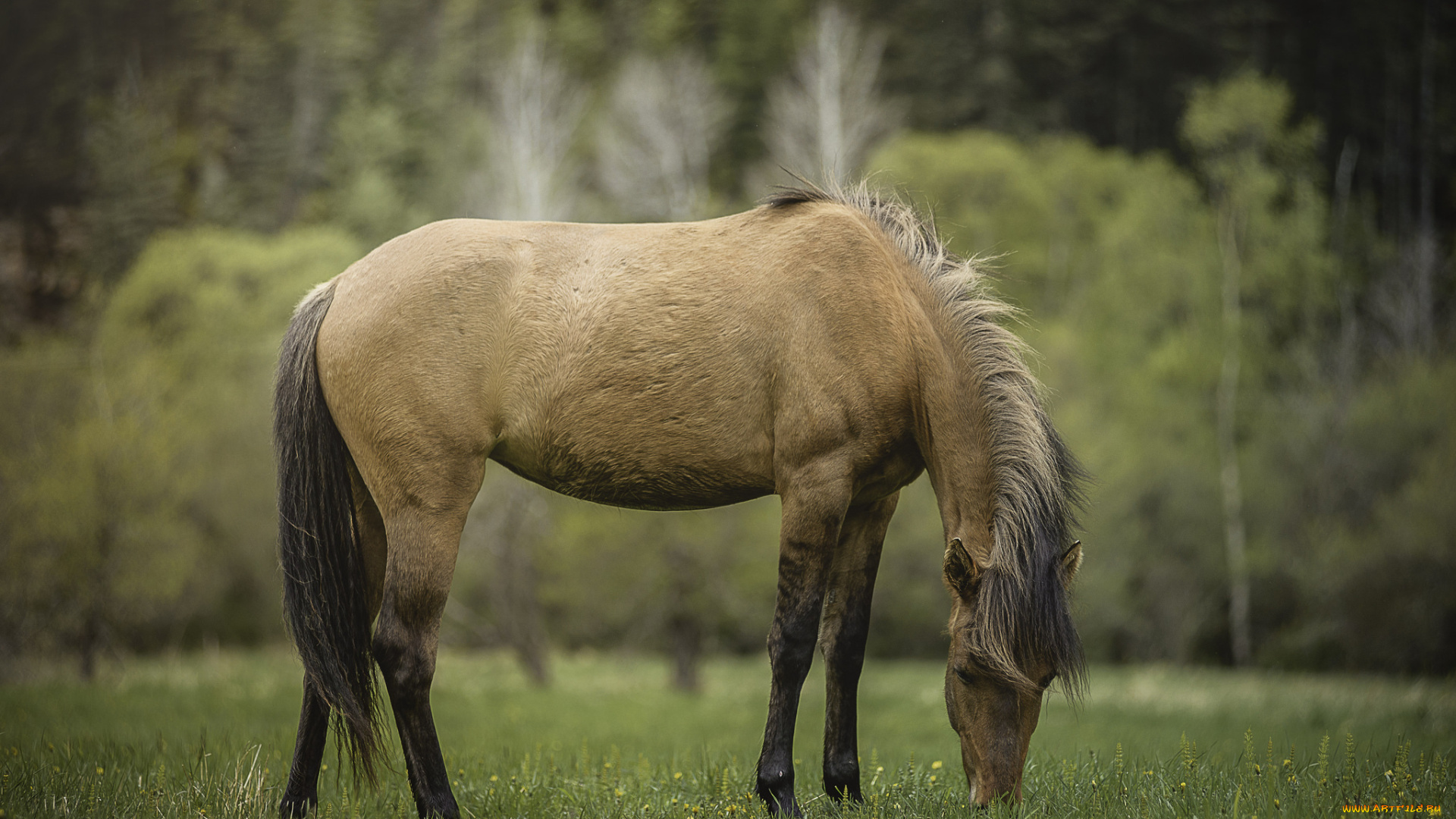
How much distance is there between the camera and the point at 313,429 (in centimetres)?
416

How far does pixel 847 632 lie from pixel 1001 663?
76 cm

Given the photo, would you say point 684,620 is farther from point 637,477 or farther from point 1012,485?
point 1012,485

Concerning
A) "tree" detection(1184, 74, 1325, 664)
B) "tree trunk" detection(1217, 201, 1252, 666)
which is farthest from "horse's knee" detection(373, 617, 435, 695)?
"tree" detection(1184, 74, 1325, 664)

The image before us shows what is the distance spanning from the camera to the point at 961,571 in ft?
12.4

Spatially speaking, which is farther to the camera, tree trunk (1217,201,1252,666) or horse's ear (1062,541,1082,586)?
tree trunk (1217,201,1252,666)

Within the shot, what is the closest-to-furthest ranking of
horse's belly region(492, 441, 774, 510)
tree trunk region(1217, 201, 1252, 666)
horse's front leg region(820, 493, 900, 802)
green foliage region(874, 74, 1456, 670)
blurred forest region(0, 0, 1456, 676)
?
horse's belly region(492, 441, 774, 510) < horse's front leg region(820, 493, 900, 802) < blurred forest region(0, 0, 1456, 676) < green foliage region(874, 74, 1456, 670) < tree trunk region(1217, 201, 1252, 666)

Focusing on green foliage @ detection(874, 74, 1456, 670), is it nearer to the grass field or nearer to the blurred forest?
the blurred forest

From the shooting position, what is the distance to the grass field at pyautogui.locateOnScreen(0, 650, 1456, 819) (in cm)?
388

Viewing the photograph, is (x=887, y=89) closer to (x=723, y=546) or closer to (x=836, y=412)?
(x=723, y=546)

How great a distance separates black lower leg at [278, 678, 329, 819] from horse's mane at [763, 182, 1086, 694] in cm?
276

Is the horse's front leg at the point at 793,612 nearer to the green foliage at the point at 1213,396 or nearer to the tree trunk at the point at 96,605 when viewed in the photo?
the tree trunk at the point at 96,605

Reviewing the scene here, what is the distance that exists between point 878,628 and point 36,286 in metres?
19.8

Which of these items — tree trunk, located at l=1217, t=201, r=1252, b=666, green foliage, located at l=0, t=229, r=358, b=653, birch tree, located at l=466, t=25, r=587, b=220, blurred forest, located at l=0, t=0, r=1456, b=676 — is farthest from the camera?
tree trunk, located at l=1217, t=201, r=1252, b=666

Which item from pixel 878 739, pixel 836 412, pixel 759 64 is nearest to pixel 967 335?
pixel 836 412
